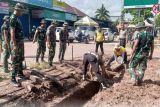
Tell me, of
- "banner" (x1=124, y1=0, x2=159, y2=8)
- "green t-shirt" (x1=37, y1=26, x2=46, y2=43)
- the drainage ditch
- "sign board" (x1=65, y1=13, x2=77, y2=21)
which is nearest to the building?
"sign board" (x1=65, y1=13, x2=77, y2=21)

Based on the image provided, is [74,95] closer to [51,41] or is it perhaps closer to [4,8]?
[51,41]

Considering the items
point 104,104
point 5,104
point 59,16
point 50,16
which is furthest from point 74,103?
point 59,16

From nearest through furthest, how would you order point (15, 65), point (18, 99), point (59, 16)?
point (18, 99) < point (15, 65) < point (59, 16)

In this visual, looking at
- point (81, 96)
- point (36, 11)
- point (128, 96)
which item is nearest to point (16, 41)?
point (81, 96)

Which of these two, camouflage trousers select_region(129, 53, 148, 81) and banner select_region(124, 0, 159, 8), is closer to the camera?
camouflage trousers select_region(129, 53, 148, 81)

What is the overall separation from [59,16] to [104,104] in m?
36.5

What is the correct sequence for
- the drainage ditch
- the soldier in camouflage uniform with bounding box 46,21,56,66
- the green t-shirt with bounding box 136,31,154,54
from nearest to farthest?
the drainage ditch < the green t-shirt with bounding box 136,31,154,54 < the soldier in camouflage uniform with bounding box 46,21,56,66

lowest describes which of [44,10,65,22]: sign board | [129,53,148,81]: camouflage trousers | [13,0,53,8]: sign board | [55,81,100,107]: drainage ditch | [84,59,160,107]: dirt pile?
[55,81,100,107]: drainage ditch

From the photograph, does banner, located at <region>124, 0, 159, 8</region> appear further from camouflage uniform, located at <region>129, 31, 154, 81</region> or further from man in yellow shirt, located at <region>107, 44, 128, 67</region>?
camouflage uniform, located at <region>129, 31, 154, 81</region>

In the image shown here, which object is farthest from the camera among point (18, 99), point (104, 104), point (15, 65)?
point (15, 65)

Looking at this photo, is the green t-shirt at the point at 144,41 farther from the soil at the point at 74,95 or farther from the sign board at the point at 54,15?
the sign board at the point at 54,15

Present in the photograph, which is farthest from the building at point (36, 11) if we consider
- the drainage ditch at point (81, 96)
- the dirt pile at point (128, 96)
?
the dirt pile at point (128, 96)

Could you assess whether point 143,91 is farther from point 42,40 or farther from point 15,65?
point 42,40

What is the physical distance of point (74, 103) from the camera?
8047mm
